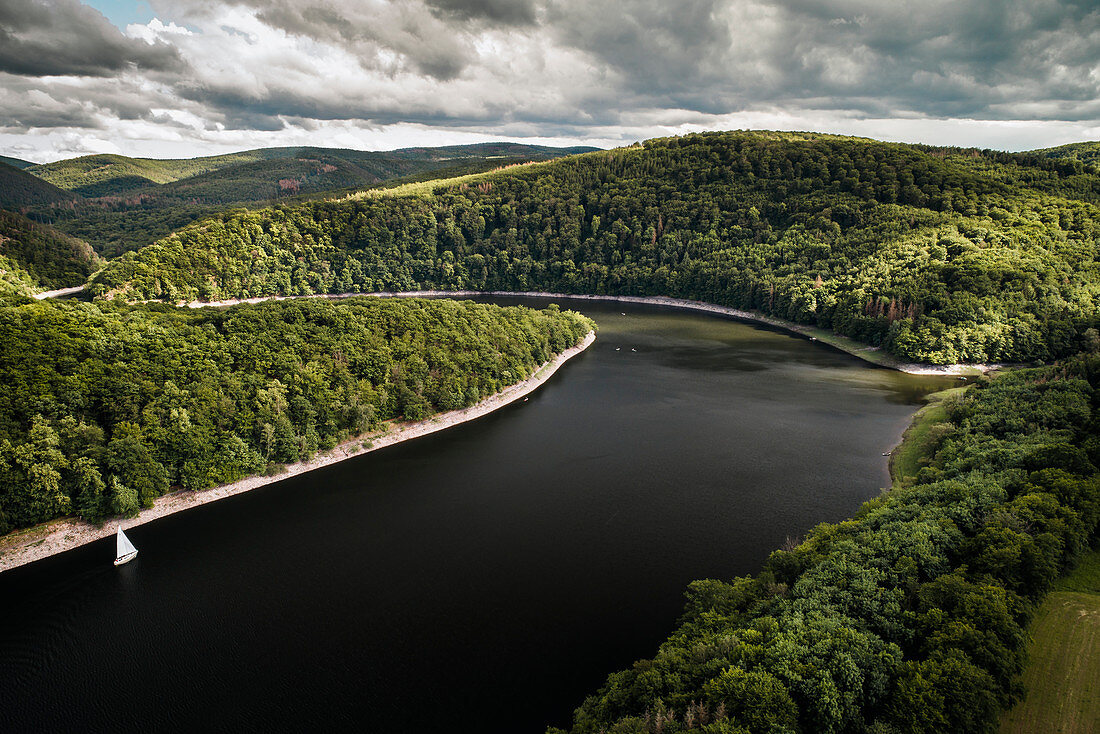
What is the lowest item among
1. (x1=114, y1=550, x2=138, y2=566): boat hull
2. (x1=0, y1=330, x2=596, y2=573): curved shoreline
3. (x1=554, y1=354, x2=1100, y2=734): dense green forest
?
(x1=114, y1=550, x2=138, y2=566): boat hull

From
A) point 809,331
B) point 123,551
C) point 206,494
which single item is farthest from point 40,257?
point 809,331

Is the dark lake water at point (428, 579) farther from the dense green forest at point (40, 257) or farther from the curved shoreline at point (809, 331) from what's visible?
the dense green forest at point (40, 257)

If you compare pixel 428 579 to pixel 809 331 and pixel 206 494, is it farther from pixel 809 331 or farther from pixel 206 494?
pixel 809 331

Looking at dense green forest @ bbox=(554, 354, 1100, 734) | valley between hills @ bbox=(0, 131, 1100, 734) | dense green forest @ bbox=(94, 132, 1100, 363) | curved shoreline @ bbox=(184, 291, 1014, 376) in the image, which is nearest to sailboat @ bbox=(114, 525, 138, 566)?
valley between hills @ bbox=(0, 131, 1100, 734)

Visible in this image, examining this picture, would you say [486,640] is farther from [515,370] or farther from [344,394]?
[515,370]

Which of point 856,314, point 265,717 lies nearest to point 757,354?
point 856,314

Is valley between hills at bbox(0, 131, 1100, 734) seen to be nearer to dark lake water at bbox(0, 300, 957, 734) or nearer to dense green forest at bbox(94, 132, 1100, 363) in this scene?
dense green forest at bbox(94, 132, 1100, 363)

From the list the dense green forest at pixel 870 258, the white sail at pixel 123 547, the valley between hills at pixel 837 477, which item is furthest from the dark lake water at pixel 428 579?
the dense green forest at pixel 870 258
